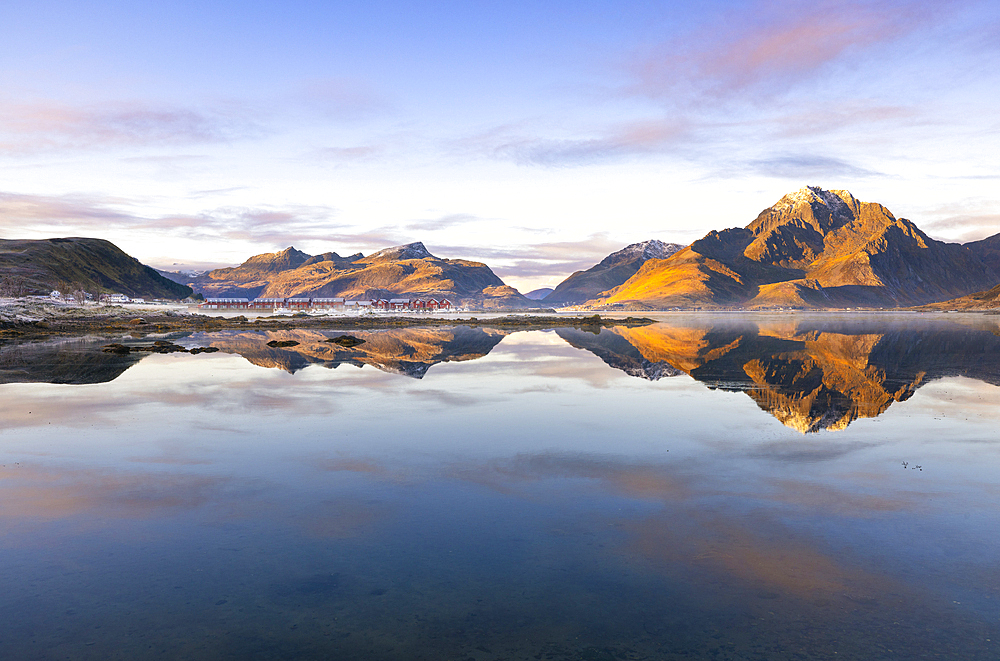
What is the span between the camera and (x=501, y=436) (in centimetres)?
1992

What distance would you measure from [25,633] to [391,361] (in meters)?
37.4

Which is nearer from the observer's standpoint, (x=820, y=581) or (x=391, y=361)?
(x=820, y=581)

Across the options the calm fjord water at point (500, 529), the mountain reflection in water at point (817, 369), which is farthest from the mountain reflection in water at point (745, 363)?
the calm fjord water at point (500, 529)

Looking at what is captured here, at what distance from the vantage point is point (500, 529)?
1148 centimetres

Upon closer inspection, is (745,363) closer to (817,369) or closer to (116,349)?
(817,369)

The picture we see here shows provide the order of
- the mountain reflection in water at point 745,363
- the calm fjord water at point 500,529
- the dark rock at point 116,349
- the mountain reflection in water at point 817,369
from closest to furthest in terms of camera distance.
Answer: the calm fjord water at point 500,529, the mountain reflection in water at point 817,369, the mountain reflection in water at point 745,363, the dark rock at point 116,349

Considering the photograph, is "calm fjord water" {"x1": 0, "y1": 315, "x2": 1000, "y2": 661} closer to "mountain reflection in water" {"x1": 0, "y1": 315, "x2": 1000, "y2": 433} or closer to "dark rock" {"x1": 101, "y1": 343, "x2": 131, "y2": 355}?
"mountain reflection in water" {"x1": 0, "y1": 315, "x2": 1000, "y2": 433}

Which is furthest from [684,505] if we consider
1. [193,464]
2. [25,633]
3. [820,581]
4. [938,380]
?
[938,380]

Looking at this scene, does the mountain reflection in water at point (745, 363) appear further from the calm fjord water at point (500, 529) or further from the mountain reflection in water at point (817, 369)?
the calm fjord water at point (500, 529)

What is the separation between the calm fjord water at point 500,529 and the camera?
7.97 metres

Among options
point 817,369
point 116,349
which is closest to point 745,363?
point 817,369

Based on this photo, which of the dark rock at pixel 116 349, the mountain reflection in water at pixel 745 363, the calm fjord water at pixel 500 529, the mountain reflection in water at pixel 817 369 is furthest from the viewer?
the dark rock at pixel 116 349

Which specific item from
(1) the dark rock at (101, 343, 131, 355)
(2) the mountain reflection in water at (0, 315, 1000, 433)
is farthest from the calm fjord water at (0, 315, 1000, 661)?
(1) the dark rock at (101, 343, 131, 355)

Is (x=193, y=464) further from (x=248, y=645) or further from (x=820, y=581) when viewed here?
(x=820, y=581)
